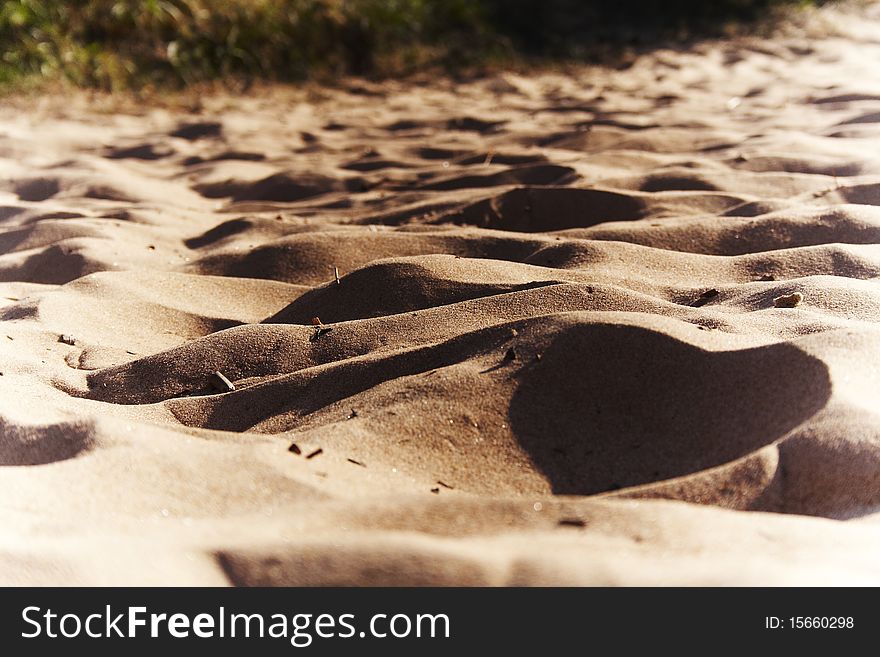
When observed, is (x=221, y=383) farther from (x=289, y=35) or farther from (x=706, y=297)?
(x=289, y=35)

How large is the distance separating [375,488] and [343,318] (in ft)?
2.57

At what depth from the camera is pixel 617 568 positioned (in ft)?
3.50

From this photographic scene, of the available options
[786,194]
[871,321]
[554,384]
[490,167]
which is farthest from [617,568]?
[490,167]

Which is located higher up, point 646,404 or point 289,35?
point 289,35

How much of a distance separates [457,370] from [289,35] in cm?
546

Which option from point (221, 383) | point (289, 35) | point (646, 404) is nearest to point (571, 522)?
point (646, 404)

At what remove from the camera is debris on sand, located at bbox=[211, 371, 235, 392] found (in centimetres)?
179

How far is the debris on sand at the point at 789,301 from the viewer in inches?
73.0

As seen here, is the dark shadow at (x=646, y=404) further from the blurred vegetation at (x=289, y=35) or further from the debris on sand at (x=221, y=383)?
the blurred vegetation at (x=289, y=35)

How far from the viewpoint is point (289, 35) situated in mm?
6562
